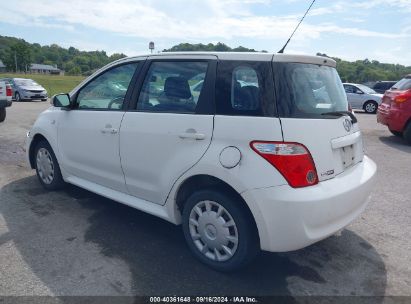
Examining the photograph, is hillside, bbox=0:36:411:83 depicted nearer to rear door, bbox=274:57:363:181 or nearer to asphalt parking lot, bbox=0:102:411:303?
asphalt parking lot, bbox=0:102:411:303

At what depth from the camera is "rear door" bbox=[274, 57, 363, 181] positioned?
2.72 metres

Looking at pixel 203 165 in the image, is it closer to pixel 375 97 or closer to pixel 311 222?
pixel 311 222

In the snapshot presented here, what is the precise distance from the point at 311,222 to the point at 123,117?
2.07 meters

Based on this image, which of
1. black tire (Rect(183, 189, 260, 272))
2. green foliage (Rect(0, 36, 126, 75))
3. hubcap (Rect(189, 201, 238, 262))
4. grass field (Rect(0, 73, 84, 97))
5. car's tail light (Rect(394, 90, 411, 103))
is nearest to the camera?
black tire (Rect(183, 189, 260, 272))

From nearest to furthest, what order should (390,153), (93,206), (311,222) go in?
(311,222), (93,206), (390,153)

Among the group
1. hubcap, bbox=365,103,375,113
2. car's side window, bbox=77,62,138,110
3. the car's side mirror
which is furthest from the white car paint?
the car's side mirror

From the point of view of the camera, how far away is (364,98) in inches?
698

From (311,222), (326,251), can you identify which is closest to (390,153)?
(326,251)

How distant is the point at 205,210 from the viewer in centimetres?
309

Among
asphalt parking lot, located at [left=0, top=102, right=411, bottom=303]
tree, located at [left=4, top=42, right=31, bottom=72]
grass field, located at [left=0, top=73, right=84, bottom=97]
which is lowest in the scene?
Answer: grass field, located at [left=0, top=73, right=84, bottom=97]

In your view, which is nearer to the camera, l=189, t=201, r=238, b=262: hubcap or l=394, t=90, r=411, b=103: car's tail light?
l=189, t=201, r=238, b=262: hubcap

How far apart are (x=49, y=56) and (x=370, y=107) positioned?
6011 inches

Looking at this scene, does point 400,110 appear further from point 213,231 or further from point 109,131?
point 109,131

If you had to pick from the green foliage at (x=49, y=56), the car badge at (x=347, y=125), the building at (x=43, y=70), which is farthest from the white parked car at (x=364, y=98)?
the building at (x=43, y=70)
